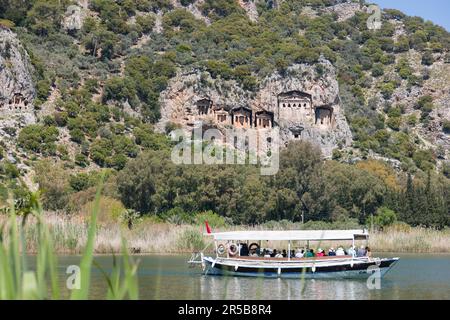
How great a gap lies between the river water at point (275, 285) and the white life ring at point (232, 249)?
1625mm

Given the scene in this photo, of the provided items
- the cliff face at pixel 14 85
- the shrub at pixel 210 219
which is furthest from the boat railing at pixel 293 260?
the cliff face at pixel 14 85

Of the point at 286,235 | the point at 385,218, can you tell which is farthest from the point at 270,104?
the point at 286,235

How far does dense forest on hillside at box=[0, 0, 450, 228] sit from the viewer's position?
67062mm

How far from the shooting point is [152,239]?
4600cm

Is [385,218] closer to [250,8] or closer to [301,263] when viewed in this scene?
[301,263]

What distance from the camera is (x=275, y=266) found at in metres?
36.1

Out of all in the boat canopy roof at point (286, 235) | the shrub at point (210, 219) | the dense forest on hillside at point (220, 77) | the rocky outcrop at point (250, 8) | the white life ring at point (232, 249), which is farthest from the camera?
the rocky outcrop at point (250, 8)

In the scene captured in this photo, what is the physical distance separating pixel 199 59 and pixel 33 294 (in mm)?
111501

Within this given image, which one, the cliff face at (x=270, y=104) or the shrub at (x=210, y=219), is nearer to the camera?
the shrub at (x=210, y=219)

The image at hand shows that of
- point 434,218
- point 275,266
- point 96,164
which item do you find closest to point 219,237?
point 275,266

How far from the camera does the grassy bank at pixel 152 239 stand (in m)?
41.7

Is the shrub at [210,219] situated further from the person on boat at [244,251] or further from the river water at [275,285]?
the person on boat at [244,251]

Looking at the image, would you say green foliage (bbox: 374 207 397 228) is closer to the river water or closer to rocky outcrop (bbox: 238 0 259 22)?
the river water
